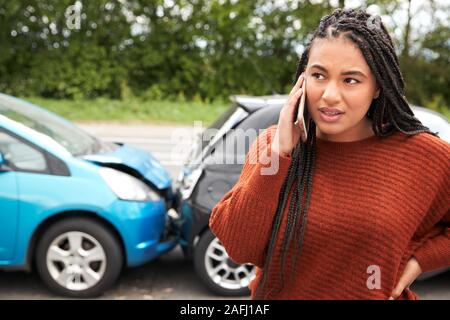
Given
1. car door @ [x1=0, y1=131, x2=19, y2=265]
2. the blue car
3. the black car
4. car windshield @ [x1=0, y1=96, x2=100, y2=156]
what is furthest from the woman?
car windshield @ [x1=0, y1=96, x2=100, y2=156]

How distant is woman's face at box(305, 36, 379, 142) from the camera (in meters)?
1.33

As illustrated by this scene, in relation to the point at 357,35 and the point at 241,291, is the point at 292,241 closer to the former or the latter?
the point at 357,35

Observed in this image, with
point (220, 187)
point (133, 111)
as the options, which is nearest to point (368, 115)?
point (220, 187)

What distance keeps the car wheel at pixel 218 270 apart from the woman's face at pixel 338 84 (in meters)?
2.42

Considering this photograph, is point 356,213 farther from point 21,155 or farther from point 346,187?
point 21,155

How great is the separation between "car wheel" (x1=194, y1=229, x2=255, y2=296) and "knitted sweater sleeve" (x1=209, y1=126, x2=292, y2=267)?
2.26 metres

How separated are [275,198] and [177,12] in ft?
54.3

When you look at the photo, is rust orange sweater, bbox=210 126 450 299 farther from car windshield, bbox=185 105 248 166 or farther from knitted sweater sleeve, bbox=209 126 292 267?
car windshield, bbox=185 105 248 166

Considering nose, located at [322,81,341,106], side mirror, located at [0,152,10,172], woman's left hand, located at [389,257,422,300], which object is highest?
nose, located at [322,81,341,106]

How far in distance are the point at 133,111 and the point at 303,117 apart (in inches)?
521

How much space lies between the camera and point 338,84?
4.39 ft

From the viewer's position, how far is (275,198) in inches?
53.6

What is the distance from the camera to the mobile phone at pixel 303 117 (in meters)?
1.34
